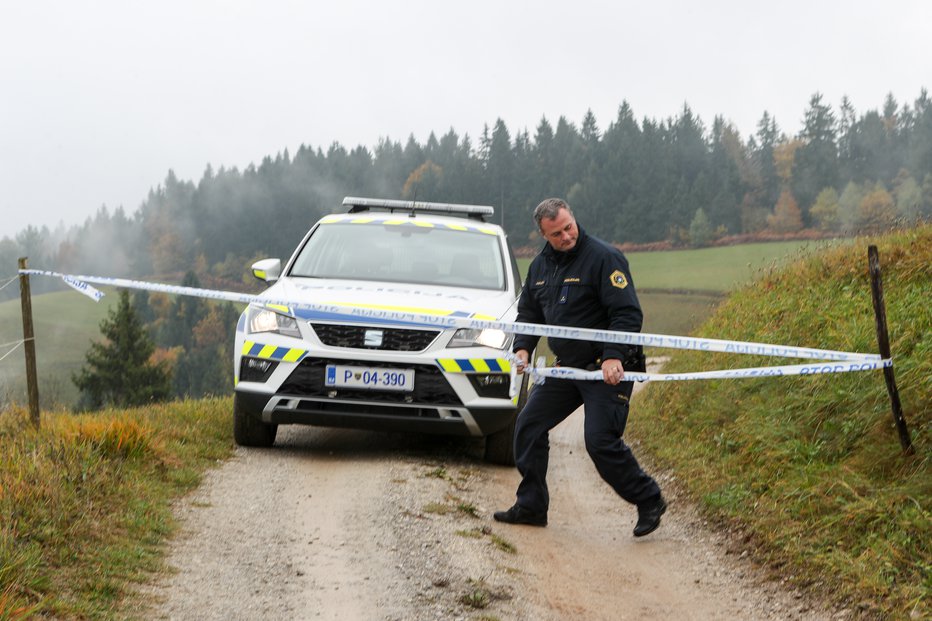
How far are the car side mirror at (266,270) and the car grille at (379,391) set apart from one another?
115 centimetres

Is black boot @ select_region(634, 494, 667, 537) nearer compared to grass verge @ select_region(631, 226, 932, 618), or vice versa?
grass verge @ select_region(631, 226, 932, 618)

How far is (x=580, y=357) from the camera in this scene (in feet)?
18.6

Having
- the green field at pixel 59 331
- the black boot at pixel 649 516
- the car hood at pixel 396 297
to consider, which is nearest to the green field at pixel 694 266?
the green field at pixel 59 331

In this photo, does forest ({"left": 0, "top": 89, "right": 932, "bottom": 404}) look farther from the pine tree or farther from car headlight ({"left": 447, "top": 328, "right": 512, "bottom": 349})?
car headlight ({"left": 447, "top": 328, "right": 512, "bottom": 349})

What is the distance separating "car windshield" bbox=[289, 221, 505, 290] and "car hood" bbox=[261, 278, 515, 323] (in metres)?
0.22

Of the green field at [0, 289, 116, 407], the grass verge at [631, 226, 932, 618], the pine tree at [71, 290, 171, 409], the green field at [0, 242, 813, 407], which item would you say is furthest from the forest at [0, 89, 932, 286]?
the grass verge at [631, 226, 932, 618]

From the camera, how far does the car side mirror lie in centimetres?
770

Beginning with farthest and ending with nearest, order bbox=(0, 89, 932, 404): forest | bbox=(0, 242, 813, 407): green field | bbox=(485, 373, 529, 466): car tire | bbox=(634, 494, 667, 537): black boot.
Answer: bbox=(0, 89, 932, 404): forest
bbox=(0, 242, 813, 407): green field
bbox=(485, 373, 529, 466): car tire
bbox=(634, 494, 667, 537): black boot

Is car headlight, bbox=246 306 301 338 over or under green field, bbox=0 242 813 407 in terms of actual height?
over

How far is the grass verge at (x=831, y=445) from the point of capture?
15.0 feet

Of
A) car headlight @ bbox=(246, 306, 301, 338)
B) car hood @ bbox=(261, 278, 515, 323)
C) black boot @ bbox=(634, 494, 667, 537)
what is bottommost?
black boot @ bbox=(634, 494, 667, 537)

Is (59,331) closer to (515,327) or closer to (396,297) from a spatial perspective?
(396,297)

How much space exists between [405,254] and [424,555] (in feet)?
12.2

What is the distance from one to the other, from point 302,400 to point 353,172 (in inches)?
5221
